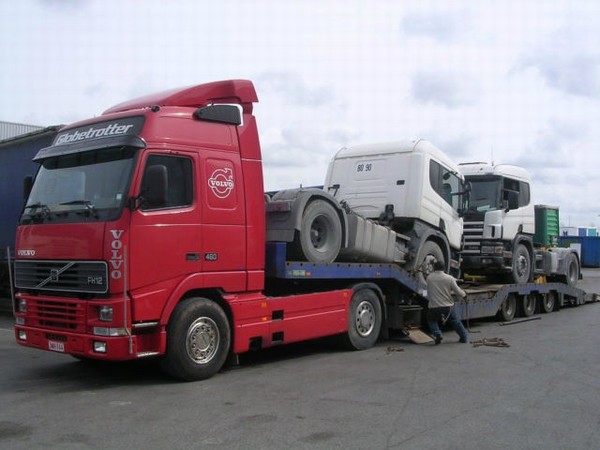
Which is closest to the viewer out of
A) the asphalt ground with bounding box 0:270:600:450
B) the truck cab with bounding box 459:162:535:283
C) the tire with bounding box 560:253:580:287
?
the asphalt ground with bounding box 0:270:600:450

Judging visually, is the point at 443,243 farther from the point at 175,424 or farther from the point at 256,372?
the point at 175,424

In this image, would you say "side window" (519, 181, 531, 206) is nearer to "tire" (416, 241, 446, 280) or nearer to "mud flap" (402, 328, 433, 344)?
"tire" (416, 241, 446, 280)

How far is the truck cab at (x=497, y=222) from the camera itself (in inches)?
555

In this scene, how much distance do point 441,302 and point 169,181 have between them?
5.45m

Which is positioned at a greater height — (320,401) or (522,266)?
(522,266)

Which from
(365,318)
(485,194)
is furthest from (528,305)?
(365,318)

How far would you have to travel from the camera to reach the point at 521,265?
1505 cm

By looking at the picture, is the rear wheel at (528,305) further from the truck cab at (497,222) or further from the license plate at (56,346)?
the license plate at (56,346)

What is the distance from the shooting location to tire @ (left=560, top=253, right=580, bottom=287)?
1764 centimetres

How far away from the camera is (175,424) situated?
5.51 m

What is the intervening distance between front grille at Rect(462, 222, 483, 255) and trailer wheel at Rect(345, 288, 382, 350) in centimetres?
497

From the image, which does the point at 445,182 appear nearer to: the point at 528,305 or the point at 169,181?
the point at 528,305

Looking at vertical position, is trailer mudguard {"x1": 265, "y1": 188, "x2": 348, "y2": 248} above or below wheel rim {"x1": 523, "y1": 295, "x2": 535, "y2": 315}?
above

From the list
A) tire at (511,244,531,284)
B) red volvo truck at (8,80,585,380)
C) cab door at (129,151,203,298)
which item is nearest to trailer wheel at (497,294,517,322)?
tire at (511,244,531,284)
